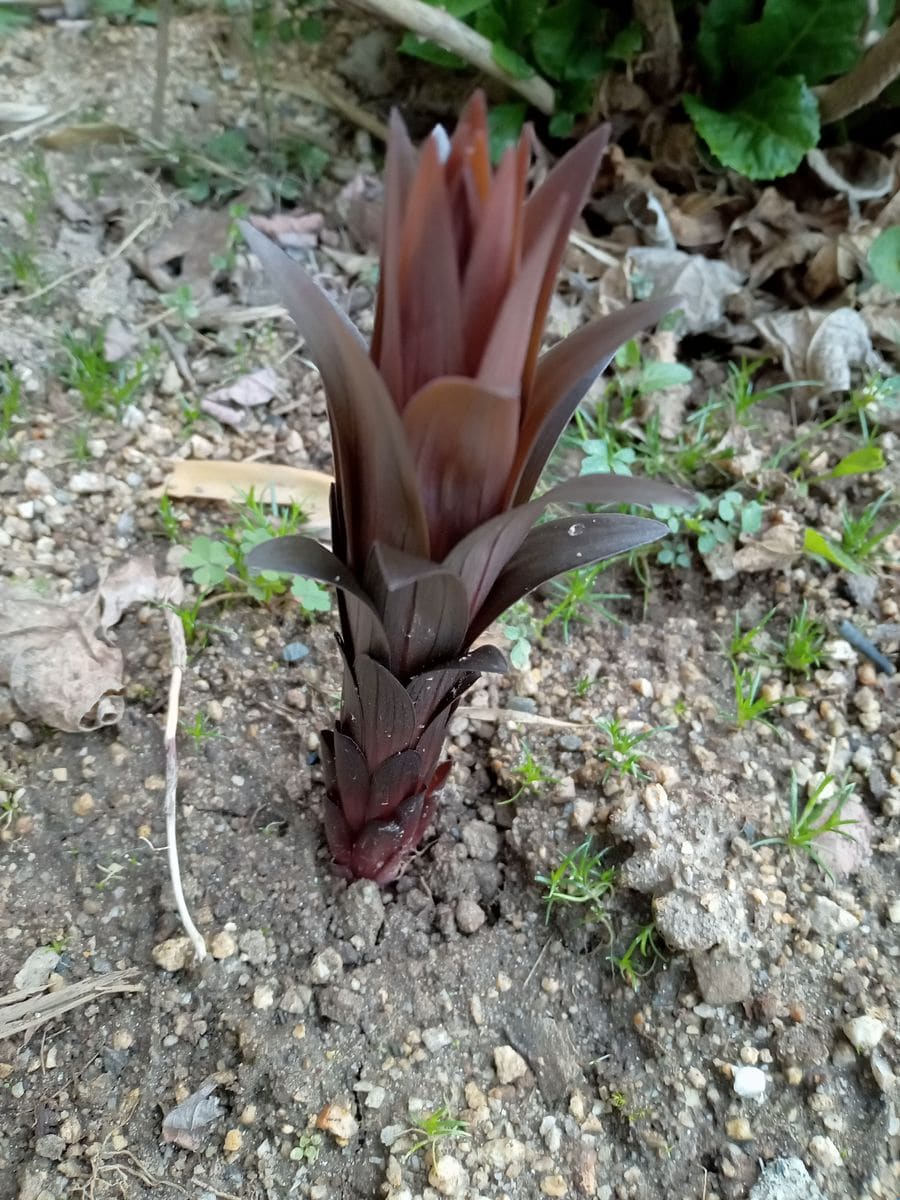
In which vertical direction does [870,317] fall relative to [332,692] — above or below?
above

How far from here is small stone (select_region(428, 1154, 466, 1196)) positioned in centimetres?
122

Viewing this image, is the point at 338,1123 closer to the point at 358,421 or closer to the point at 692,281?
the point at 358,421

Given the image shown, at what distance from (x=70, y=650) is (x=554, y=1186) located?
1.13 metres

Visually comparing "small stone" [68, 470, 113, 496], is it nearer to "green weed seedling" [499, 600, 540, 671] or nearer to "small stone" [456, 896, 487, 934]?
"green weed seedling" [499, 600, 540, 671]

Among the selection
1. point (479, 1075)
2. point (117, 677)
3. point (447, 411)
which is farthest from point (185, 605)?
point (447, 411)

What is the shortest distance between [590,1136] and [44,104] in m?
2.78

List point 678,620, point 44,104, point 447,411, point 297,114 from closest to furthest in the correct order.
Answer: point 447,411
point 678,620
point 44,104
point 297,114

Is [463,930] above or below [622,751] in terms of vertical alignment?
below

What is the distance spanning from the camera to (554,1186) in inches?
48.9

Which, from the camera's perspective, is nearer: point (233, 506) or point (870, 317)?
point (233, 506)

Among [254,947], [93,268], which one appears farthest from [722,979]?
[93,268]

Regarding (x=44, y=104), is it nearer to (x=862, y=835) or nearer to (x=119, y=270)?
(x=119, y=270)

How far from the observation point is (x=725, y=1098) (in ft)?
4.33

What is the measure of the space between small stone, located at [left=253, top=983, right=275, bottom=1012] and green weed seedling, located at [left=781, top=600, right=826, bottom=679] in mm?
1144
